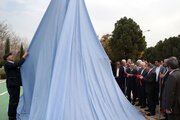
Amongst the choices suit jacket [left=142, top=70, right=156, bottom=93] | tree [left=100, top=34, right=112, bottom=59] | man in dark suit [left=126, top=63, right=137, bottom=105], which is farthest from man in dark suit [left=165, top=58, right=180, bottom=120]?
tree [left=100, top=34, right=112, bottom=59]

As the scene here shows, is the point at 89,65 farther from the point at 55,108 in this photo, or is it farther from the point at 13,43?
the point at 13,43

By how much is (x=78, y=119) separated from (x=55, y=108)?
0.63 metres

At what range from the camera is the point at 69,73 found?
152 inches

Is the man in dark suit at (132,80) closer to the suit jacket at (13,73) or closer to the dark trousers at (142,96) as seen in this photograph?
the dark trousers at (142,96)

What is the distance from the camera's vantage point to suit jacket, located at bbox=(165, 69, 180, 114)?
3260mm

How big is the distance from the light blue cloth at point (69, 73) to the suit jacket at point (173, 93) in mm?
1372

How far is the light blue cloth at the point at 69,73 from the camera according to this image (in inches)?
144

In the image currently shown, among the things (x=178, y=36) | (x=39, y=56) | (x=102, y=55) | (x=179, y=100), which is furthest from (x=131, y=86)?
(x=178, y=36)

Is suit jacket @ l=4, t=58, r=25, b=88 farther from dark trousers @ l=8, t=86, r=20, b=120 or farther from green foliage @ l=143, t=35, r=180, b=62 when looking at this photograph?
green foliage @ l=143, t=35, r=180, b=62

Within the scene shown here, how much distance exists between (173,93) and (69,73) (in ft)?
8.09

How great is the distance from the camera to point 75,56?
4094 mm

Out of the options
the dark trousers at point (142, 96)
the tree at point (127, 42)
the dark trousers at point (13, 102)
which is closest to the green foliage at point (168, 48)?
the tree at point (127, 42)

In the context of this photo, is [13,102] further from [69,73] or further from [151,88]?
[151,88]

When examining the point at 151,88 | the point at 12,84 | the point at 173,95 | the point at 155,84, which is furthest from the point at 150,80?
the point at 12,84
